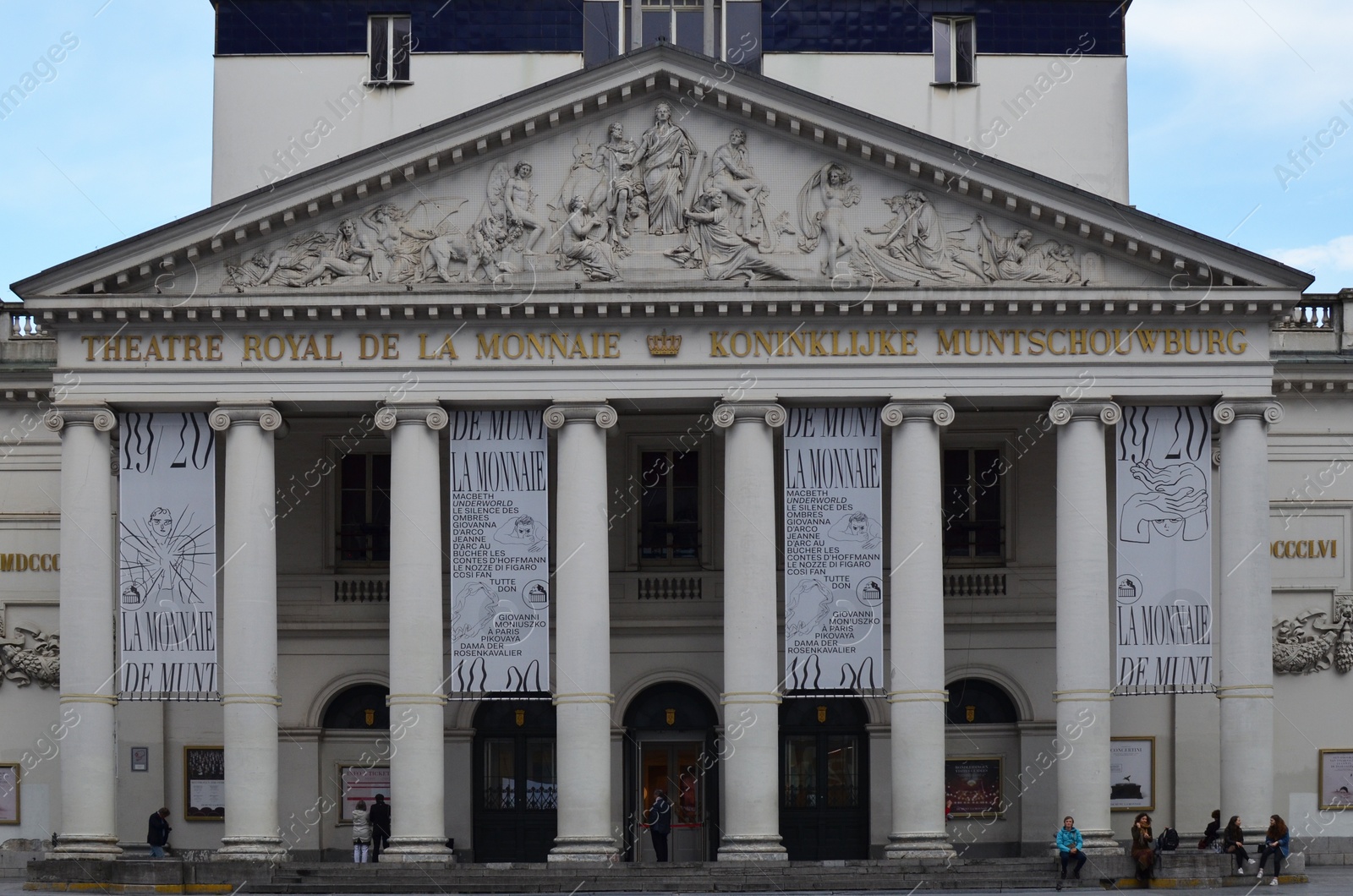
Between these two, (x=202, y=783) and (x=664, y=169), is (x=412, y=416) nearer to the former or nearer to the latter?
(x=664, y=169)

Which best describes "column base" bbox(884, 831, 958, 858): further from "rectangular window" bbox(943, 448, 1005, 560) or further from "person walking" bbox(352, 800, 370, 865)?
"person walking" bbox(352, 800, 370, 865)

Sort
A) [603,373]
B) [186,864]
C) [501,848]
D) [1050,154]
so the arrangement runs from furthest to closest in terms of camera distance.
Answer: [1050,154] < [501,848] < [603,373] < [186,864]

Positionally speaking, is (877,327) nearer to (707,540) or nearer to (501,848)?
(707,540)

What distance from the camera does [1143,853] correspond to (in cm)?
3475

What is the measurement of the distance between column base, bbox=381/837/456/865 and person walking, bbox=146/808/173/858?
541 cm

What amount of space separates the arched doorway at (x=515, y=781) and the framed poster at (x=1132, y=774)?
1148 cm

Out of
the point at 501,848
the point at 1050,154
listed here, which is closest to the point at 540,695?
the point at 501,848

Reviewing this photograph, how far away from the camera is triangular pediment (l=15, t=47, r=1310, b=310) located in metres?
37.0

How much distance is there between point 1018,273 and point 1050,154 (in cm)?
941

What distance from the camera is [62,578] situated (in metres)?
37.3

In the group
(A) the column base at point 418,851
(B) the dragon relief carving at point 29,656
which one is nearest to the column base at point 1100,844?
(A) the column base at point 418,851

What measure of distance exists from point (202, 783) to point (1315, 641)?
23.5m

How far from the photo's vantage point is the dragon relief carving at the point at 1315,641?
4216 centimetres

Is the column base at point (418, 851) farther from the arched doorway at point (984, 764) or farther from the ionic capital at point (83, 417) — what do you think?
the arched doorway at point (984, 764)
